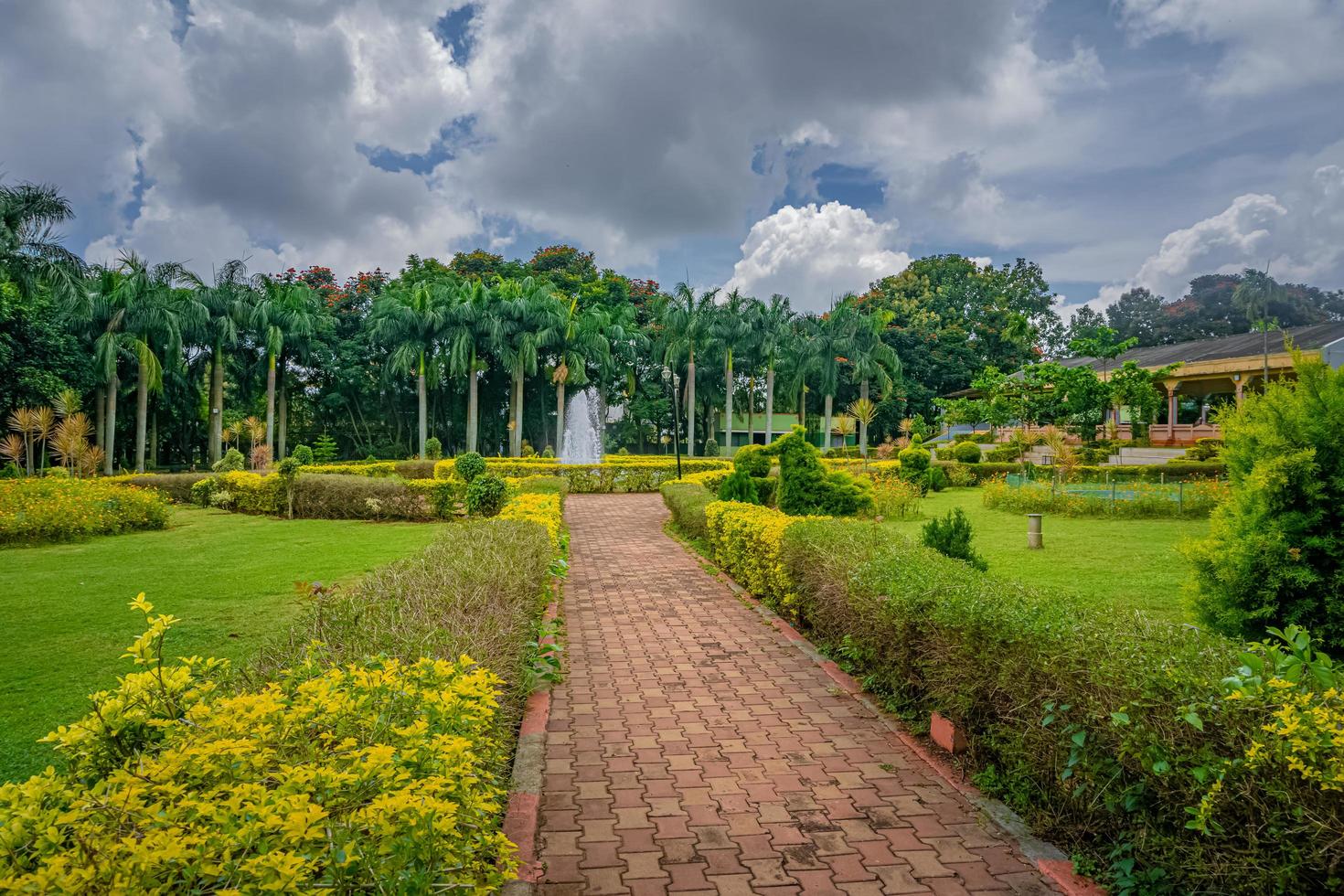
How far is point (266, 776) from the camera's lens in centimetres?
206

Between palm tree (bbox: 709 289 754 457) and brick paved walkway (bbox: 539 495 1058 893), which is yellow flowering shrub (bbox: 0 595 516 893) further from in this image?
palm tree (bbox: 709 289 754 457)

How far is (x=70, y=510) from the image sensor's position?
13.3 metres

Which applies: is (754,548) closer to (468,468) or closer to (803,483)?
(803,483)

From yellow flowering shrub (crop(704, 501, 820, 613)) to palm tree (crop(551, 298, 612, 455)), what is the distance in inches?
1122

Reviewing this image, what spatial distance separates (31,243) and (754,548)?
879 inches

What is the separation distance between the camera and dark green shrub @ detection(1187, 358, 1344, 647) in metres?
4.62

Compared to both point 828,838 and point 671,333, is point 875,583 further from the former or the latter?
point 671,333

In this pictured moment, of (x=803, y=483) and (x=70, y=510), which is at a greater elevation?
(x=803, y=483)

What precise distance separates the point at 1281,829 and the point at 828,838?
68.0 inches

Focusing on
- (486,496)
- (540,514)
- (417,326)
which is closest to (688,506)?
(540,514)

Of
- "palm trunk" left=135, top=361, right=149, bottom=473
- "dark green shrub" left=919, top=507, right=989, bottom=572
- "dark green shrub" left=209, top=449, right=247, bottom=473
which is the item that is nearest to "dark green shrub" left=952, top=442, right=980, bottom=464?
"dark green shrub" left=919, top=507, right=989, bottom=572

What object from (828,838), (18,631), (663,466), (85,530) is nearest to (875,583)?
(828,838)

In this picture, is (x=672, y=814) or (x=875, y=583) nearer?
(x=672, y=814)

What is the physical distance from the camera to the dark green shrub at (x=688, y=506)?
12.8 metres
